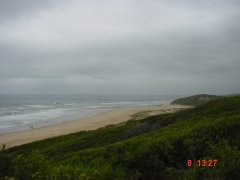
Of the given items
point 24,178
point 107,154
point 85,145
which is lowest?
point 85,145

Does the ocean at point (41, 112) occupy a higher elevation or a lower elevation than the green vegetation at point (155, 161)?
lower

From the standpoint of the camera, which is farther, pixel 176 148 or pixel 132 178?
pixel 176 148

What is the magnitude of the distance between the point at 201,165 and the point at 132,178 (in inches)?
75.1

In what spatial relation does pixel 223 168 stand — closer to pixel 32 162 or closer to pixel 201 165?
pixel 201 165

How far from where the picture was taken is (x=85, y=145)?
15.4m

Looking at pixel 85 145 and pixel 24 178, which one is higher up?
pixel 24 178

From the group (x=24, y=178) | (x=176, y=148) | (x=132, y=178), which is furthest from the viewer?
(x=176, y=148)

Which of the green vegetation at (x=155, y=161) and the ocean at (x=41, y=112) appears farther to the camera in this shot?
the ocean at (x=41, y=112)

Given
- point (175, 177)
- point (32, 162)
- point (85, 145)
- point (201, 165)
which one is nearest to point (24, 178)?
point (32, 162)

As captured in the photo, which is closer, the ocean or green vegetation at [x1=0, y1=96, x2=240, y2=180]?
green vegetation at [x1=0, y1=96, x2=240, y2=180]

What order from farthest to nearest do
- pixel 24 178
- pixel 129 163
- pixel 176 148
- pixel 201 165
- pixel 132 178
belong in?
pixel 176 148 < pixel 129 163 < pixel 132 178 < pixel 201 165 < pixel 24 178

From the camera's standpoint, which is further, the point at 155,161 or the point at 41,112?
the point at 41,112

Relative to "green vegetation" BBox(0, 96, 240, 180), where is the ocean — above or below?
below

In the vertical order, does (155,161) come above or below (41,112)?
above
